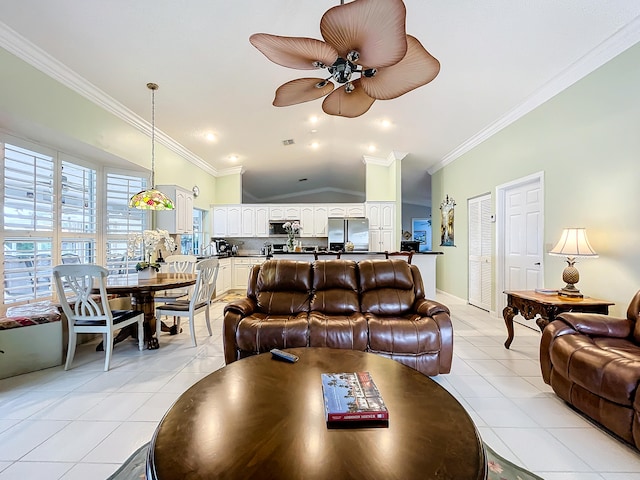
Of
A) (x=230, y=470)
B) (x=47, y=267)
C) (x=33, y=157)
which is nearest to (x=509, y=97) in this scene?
(x=230, y=470)

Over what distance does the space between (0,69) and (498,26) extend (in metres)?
4.35

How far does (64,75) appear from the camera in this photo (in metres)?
3.07

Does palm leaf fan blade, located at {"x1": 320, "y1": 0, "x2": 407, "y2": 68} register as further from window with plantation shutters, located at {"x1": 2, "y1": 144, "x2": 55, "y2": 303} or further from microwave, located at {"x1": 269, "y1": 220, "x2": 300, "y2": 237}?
microwave, located at {"x1": 269, "y1": 220, "x2": 300, "y2": 237}

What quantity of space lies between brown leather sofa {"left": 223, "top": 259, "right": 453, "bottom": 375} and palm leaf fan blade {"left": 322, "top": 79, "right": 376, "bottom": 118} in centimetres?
154

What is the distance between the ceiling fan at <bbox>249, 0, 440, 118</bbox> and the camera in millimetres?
1444

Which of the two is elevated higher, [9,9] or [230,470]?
[9,9]

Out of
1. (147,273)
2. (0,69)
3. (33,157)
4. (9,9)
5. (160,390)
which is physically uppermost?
(9,9)

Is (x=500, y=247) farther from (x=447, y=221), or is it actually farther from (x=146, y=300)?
(x=146, y=300)

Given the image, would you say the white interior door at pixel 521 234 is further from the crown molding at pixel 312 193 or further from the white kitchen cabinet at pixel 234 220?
the crown molding at pixel 312 193

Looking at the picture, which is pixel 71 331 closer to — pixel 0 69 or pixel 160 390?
pixel 160 390

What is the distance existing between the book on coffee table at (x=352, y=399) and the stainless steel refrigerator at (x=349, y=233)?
5377 millimetres

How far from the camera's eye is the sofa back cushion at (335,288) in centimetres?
291

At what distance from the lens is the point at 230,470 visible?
87 cm

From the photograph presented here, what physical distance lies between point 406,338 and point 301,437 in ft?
5.15
